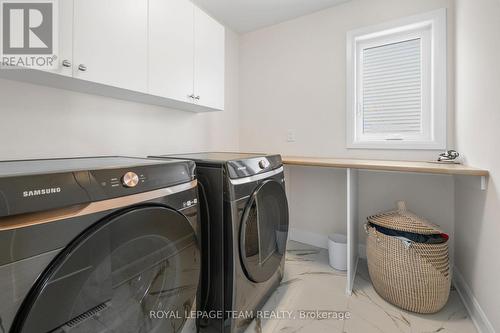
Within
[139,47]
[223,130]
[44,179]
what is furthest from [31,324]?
[223,130]

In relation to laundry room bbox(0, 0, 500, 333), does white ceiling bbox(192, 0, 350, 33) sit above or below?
above

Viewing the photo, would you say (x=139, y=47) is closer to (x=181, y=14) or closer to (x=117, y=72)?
(x=117, y=72)

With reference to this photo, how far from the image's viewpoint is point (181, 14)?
5.09 feet

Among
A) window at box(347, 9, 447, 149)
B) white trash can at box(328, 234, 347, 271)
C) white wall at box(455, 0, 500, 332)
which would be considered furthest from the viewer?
white trash can at box(328, 234, 347, 271)

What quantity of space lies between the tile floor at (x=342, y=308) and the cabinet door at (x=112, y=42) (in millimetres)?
1541

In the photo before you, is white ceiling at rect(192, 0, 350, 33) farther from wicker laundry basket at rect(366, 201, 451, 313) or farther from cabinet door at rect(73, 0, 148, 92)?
wicker laundry basket at rect(366, 201, 451, 313)

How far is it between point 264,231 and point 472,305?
1.31 metres

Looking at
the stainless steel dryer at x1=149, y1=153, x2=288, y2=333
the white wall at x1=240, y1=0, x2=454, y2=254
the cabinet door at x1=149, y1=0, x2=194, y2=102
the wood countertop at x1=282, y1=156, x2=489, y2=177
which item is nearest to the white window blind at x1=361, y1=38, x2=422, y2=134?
the white wall at x1=240, y1=0, x2=454, y2=254

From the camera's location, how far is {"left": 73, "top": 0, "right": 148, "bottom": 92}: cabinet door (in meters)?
1.06

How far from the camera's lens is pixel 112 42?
118cm

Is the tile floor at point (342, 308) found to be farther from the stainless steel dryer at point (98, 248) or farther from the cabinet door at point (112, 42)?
the cabinet door at point (112, 42)

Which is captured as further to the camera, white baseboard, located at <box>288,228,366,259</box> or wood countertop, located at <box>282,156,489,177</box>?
white baseboard, located at <box>288,228,366,259</box>

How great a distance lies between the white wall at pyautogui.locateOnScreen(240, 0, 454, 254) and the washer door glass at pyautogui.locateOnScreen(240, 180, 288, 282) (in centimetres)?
89

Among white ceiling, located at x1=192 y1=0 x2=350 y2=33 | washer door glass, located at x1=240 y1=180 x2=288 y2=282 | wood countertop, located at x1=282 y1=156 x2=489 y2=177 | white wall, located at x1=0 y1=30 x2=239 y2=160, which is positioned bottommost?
washer door glass, located at x1=240 y1=180 x2=288 y2=282
